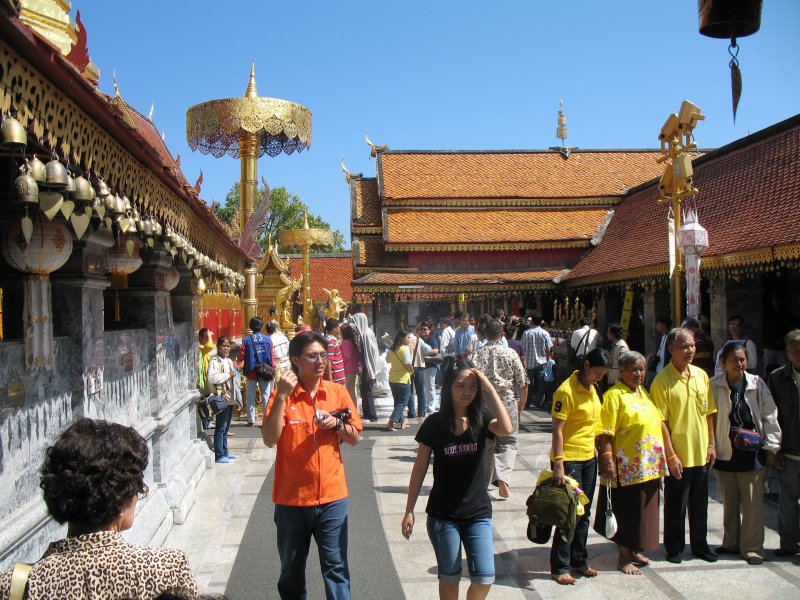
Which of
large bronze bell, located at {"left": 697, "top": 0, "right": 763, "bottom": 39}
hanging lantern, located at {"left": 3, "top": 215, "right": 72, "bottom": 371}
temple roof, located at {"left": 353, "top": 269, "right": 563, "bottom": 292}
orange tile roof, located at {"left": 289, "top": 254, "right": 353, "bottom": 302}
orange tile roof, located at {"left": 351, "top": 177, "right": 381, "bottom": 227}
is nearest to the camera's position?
hanging lantern, located at {"left": 3, "top": 215, "right": 72, "bottom": 371}

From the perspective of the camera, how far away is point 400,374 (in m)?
10.8

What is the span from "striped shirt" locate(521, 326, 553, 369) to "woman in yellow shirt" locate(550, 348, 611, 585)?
688cm

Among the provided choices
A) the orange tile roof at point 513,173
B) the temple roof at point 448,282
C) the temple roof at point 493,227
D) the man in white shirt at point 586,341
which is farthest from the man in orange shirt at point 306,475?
the orange tile roof at point 513,173

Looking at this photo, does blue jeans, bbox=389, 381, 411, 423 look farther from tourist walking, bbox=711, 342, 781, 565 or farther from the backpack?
the backpack

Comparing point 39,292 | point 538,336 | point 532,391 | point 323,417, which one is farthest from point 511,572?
point 532,391

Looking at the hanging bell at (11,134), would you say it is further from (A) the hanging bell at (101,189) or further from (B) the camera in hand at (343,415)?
(B) the camera in hand at (343,415)

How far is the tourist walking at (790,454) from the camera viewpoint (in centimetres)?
517

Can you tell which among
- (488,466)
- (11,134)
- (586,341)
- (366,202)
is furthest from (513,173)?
(11,134)

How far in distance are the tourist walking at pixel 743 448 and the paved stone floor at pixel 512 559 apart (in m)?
0.17

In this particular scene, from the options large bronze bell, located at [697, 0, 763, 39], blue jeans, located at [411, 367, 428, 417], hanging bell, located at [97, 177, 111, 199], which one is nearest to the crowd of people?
hanging bell, located at [97, 177, 111, 199]

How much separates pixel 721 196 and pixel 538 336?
4.64 meters

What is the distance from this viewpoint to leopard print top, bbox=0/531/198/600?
173cm

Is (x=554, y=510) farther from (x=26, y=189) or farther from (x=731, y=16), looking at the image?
(x=26, y=189)

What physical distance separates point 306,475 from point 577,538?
2187mm
